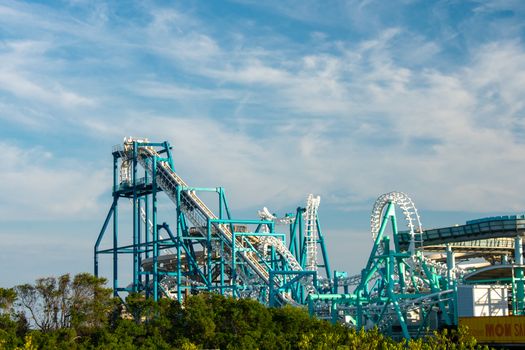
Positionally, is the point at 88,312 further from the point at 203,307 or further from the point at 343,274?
the point at 343,274

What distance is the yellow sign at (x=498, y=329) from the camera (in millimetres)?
49031

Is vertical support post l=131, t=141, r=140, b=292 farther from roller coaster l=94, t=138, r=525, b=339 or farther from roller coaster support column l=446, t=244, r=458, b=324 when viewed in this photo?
roller coaster support column l=446, t=244, r=458, b=324

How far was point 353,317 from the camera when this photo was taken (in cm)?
6906

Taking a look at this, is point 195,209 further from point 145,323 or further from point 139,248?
point 145,323

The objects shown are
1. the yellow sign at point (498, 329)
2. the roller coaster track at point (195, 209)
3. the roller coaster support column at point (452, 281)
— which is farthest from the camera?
the roller coaster track at point (195, 209)

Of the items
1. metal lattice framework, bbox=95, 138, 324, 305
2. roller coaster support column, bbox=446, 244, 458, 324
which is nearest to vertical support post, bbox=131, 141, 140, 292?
metal lattice framework, bbox=95, 138, 324, 305

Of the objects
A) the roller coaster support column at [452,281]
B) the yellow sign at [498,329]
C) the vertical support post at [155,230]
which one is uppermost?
the vertical support post at [155,230]

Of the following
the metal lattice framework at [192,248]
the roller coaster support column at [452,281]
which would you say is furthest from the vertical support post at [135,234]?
the roller coaster support column at [452,281]

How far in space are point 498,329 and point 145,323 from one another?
21009 millimetres

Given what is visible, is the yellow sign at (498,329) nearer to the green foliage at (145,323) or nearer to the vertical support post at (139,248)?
the green foliage at (145,323)

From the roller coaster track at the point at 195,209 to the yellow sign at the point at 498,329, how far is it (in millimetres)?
24942

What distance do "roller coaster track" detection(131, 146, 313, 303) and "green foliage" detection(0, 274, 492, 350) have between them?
54.9 ft

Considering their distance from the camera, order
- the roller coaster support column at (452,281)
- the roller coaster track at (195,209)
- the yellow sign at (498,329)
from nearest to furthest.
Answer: the yellow sign at (498,329) < the roller coaster support column at (452,281) < the roller coaster track at (195,209)

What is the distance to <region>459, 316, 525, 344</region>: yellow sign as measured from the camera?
49.0 meters
